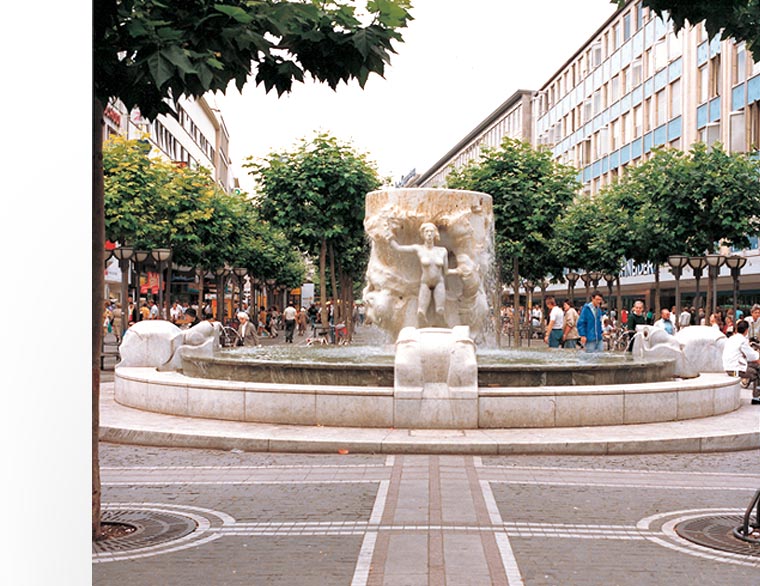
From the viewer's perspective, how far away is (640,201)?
35.2 m

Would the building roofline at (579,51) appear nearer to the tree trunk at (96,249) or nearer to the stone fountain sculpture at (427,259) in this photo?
the stone fountain sculpture at (427,259)

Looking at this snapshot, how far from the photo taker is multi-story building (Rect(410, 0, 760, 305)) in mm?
41938

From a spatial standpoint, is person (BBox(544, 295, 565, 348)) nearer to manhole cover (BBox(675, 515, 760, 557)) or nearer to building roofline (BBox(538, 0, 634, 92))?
manhole cover (BBox(675, 515, 760, 557))

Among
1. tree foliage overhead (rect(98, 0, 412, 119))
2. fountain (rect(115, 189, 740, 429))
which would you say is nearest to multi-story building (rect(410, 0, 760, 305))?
fountain (rect(115, 189, 740, 429))

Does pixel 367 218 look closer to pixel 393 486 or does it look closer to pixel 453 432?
pixel 453 432

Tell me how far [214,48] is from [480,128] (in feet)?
355

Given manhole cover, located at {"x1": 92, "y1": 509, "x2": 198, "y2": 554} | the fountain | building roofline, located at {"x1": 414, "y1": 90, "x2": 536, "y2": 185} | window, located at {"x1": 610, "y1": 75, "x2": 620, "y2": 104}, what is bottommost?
manhole cover, located at {"x1": 92, "y1": 509, "x2": 198, "y2": 554}

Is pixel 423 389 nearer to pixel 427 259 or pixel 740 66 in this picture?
pixel 427 259

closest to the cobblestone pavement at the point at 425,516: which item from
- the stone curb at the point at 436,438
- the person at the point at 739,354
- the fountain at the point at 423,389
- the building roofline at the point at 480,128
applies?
the stone curb at the point at 436,438

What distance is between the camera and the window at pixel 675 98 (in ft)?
166

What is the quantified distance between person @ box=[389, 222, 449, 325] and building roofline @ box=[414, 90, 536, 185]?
254 feet

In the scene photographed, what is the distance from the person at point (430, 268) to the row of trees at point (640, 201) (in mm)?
14533
